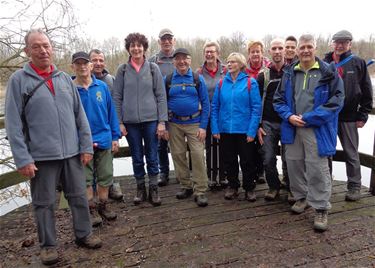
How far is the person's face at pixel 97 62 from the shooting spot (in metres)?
3.87

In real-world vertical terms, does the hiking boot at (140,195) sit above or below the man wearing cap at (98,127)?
below

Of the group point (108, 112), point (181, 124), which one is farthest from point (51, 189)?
point (181, 124)

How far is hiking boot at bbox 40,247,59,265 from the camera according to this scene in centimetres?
269

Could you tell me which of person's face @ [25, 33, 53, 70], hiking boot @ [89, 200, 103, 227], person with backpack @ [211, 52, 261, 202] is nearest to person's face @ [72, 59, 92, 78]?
person's face @ [25, 33, 53, 70]

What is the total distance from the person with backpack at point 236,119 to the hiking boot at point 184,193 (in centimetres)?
50

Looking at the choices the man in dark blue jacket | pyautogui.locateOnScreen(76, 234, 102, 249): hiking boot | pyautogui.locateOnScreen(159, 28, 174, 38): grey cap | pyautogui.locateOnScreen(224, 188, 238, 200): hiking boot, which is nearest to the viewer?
pyautogui.locateOnScreen(76, 234, 102, 249): hiking boot

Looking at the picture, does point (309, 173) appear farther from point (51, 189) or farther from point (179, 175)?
point (51, 189)

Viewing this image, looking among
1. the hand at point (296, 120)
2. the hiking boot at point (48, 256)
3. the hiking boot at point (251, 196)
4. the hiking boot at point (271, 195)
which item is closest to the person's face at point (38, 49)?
the hiking boot at point (48, 256)

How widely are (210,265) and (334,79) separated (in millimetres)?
2085

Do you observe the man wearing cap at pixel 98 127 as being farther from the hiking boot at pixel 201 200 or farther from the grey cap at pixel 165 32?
the grey cap at pixel 165 32

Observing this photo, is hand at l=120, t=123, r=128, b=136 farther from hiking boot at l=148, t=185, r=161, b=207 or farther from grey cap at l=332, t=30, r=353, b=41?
grey cap at l=332, t=30, r=353, b=41

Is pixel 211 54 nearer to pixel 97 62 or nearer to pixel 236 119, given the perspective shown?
pixel 236 119

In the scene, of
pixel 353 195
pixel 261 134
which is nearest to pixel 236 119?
pixel 261 134

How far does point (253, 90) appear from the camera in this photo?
11.7 feet
